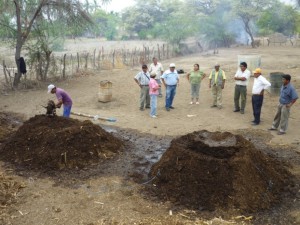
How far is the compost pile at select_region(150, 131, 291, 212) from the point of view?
5.46 metres

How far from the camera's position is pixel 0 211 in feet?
17.6

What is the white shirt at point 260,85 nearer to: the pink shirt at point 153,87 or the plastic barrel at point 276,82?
the pink shirt at point 153,87

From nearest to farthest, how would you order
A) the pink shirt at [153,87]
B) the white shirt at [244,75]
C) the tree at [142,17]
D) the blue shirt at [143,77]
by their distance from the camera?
the white shirt at [244,75]
the pink shirt at [153,87]
the blue shirt at [143,77]
the tree at [142,17]

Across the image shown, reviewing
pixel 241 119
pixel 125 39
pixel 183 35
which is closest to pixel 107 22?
pixel 125 39

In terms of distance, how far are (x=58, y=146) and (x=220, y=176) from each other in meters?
3.55

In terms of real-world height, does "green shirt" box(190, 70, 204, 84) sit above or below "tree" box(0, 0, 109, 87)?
below

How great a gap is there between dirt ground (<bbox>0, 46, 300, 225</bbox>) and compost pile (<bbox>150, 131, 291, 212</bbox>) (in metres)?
0.22

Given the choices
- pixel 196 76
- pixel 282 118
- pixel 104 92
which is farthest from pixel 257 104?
pixel 104 92

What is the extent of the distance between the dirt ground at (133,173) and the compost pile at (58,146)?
284 millimetres

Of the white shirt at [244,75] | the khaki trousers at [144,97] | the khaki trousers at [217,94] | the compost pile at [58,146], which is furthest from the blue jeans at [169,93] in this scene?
the compost pile at [58,146]

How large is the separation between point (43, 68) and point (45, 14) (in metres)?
2.52

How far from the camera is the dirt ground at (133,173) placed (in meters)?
5.21

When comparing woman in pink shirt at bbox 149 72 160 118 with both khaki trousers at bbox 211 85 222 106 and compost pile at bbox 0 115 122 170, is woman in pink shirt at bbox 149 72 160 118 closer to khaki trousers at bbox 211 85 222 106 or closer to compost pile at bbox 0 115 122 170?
khaki trousers at bbox 211 85 222 106

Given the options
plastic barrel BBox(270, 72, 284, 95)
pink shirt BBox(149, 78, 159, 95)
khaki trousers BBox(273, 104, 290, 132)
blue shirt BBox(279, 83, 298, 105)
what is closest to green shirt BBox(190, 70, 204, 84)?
pink shirt BBox(149, 78, 159, 95)
